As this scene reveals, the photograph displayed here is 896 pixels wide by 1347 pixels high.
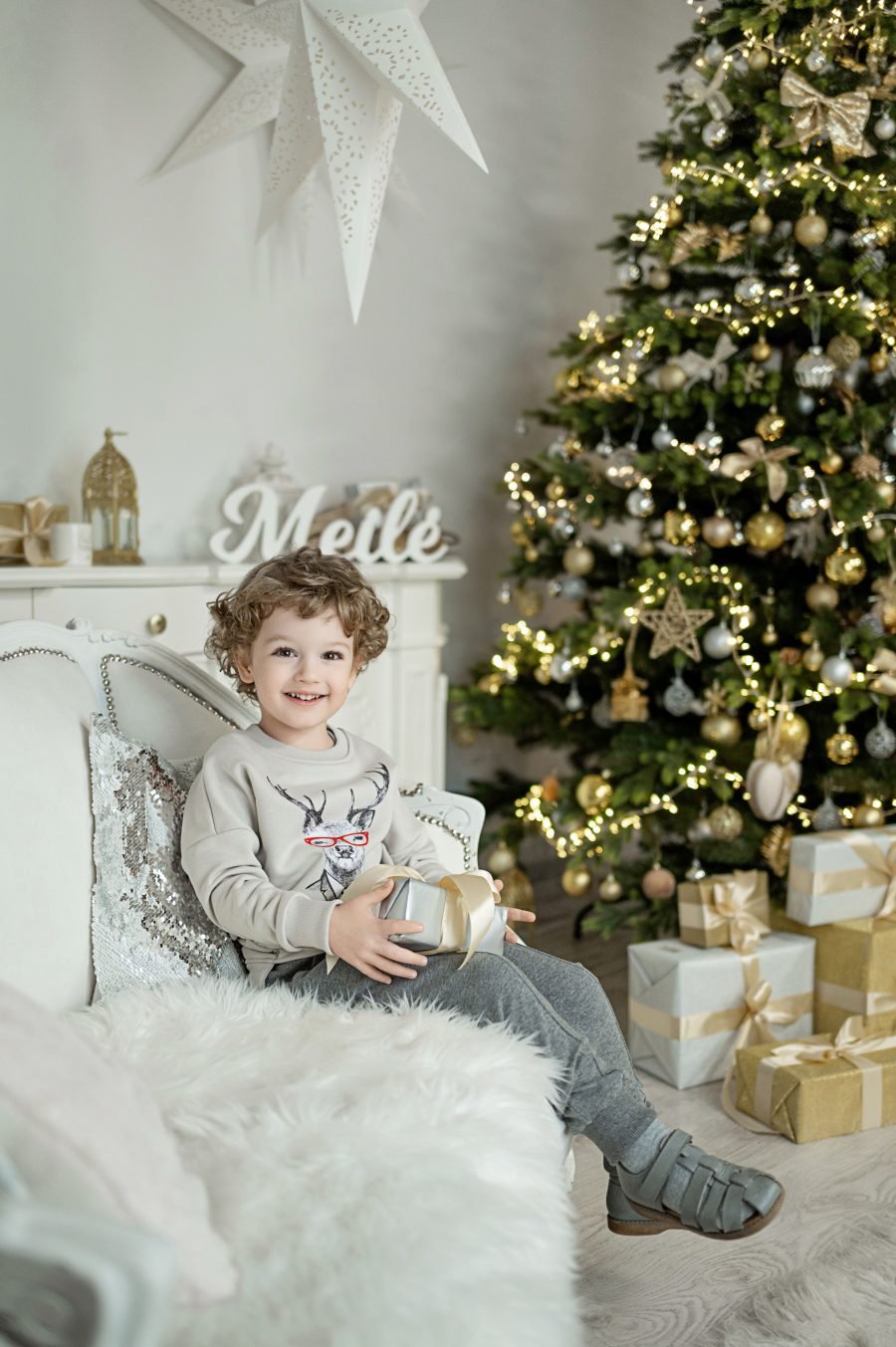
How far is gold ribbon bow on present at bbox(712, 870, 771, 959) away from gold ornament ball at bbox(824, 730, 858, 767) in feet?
1.30

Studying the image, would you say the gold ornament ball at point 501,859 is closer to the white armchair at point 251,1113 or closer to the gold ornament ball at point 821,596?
the gold ornament ball at point 821,596

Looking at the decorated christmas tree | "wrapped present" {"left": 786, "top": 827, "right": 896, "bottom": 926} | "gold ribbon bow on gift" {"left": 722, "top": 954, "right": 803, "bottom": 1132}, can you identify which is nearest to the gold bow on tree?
the decorated christmas tree

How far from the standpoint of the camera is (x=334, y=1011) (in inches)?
59.7

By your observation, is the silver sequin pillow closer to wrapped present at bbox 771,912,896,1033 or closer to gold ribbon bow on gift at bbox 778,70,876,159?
wrapped present at bbox 771,912,896,1033

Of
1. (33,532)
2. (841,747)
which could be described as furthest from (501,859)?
(33,532)

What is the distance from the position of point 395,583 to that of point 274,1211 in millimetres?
2193

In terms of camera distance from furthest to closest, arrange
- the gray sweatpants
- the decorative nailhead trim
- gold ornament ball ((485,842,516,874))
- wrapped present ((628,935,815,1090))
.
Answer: gold ornament ball ((485,842,516,874)) < wrapped present ((628,935,815,1090)) < the decorative nailhead trim < the gray sweatpants

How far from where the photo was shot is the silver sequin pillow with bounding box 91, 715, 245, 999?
5.26 feet

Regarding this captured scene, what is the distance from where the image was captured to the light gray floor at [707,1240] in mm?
1670

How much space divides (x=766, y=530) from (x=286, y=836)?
56.2 inches

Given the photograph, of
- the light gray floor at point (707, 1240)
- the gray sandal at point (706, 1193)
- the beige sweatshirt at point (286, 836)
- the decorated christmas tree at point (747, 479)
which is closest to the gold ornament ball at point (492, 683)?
the decorated christmas tree at point (747, 479)

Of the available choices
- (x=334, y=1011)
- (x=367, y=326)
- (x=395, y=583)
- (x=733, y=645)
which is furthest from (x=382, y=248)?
(x=334, y=1011)

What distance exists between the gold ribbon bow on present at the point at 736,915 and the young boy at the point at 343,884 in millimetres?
818

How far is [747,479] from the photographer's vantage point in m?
2.76
